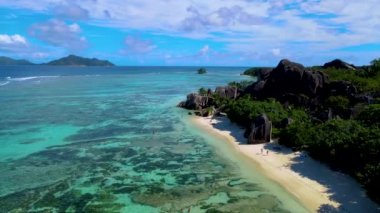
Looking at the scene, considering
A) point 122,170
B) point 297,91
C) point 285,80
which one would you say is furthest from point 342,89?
point 122,170

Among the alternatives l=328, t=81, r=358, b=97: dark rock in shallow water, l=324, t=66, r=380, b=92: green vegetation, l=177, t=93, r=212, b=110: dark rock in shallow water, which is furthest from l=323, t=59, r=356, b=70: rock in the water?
l=177, t=93, r=212, b=110: dark rock in shallow water

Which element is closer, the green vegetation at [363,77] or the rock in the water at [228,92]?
the green vegetation at [363,77]

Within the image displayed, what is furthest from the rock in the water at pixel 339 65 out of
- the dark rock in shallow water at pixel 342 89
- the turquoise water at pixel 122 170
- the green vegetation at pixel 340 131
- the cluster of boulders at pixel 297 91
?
the turquoise water at pixel 122 170

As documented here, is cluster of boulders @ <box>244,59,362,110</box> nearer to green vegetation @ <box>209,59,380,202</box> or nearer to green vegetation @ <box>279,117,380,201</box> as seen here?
green vegetation @ <box>209,59,380,202</box>

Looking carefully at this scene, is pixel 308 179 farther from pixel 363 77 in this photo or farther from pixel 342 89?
pixel 363 77

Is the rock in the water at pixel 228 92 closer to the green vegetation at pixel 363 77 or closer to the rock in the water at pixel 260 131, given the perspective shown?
the green vegetation at pixel 363 77

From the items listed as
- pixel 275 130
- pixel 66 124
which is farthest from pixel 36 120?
pixel 275 130
